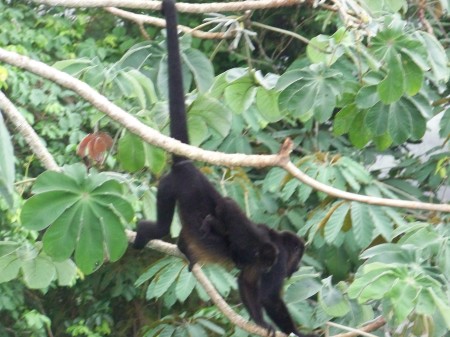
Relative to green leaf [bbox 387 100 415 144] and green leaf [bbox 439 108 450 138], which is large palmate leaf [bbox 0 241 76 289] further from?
green leaf [bbox 439 108 450 138]

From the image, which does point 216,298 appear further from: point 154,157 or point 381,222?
point 381,222

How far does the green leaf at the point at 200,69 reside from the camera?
3768 mm

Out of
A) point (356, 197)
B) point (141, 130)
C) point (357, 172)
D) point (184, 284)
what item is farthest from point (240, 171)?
point (141, 130)

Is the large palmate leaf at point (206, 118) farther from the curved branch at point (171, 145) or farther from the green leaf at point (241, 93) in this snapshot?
the curved branch at point (171, 145)

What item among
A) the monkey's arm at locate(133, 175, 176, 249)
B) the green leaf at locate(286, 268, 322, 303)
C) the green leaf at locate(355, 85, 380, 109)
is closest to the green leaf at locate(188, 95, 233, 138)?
the monkey's arm at locate(133, 175, 176, 249)

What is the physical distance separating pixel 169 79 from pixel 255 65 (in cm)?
291

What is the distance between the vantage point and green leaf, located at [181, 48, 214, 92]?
3.77 metres

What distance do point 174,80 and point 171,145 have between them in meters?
0.97

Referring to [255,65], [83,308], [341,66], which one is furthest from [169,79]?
[83,308]

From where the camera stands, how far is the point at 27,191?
233 inches

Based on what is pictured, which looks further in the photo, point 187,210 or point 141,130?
point 187,210

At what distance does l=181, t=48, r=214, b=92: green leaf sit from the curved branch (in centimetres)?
78

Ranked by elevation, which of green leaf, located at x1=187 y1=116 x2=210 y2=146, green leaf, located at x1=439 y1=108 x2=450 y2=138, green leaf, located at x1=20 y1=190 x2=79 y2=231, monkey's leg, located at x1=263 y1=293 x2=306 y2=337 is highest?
green leaf, located at x1=20 y1=190 x2=79 y2=231

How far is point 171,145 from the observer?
9.35 ft
